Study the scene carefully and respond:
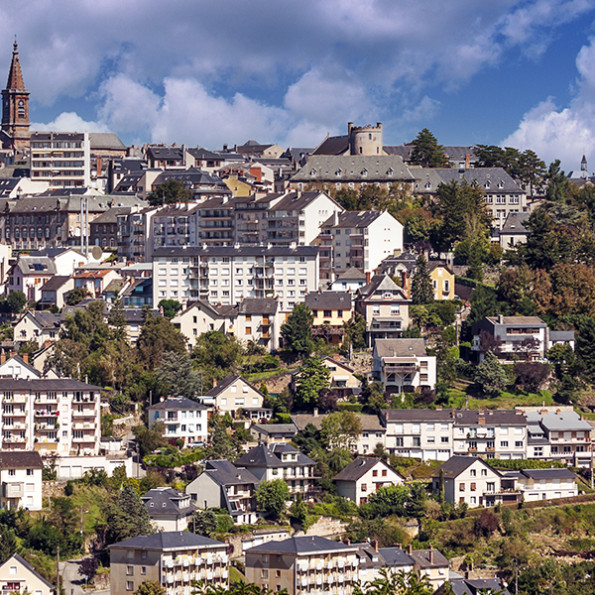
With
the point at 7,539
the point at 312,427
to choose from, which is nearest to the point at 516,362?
the point at 312,427

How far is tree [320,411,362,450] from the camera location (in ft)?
237

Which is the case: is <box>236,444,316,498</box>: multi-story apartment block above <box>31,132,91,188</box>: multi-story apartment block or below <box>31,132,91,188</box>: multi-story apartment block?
below

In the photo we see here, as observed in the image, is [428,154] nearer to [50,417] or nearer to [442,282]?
[442,282]

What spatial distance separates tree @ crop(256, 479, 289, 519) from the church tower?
7782 cm

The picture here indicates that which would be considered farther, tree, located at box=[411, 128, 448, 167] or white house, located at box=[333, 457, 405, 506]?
tree, located at box=[411, 128, 448, 167]

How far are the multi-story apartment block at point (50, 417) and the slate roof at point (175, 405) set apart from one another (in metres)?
3.31

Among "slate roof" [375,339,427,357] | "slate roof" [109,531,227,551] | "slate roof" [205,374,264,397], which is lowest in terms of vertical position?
"slate roof" [109,531,227,551]

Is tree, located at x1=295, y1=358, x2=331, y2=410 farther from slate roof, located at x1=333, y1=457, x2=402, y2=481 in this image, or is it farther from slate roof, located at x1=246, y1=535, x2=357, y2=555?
slate roof, located at x1=246, y1=535, x2=357, y2=555

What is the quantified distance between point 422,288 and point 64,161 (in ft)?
142

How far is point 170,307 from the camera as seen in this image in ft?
287

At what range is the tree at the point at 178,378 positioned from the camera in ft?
248

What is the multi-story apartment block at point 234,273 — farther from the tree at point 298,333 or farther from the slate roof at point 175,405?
the slate roof at point 175,405

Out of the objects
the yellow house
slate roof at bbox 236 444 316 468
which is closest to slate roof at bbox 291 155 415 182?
the yellow house

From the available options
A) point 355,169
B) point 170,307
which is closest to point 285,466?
point 170,307
